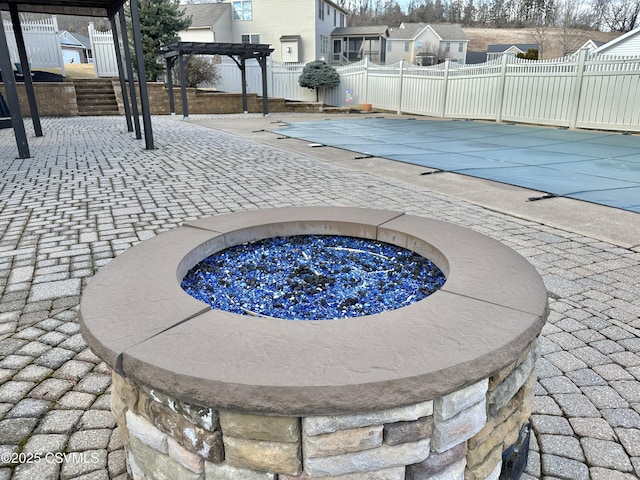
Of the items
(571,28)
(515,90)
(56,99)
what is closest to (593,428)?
(515,90)

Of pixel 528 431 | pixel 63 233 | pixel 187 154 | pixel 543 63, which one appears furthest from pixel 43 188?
pixel 543 63

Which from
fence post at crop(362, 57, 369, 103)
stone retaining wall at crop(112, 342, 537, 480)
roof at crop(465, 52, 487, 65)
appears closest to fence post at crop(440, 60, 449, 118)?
fence post at crop(362, 57, 369, 103)

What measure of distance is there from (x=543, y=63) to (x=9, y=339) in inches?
567

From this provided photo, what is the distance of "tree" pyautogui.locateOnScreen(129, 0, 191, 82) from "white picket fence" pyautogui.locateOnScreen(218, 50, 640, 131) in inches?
337

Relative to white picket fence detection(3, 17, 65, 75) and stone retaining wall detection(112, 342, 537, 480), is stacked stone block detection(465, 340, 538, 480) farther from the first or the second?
white picket fence detection(3, 17, 65, 75)

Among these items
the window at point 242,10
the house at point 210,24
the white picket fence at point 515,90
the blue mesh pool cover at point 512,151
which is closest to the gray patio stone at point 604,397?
the blue mesh pool cover at point 512,151

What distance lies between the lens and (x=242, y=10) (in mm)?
32531

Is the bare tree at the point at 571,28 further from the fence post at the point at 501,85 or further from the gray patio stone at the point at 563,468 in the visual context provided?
the gray patio stone at the point at 563,468

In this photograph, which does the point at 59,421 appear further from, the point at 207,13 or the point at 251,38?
the point at 207,13

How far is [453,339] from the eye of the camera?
1.48 m

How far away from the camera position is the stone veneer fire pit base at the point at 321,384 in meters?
1.28

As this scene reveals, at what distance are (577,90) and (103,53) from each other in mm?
20894

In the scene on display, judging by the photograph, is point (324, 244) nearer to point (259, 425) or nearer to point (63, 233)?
point (259, 425)

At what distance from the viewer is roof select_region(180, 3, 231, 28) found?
31.8 m
